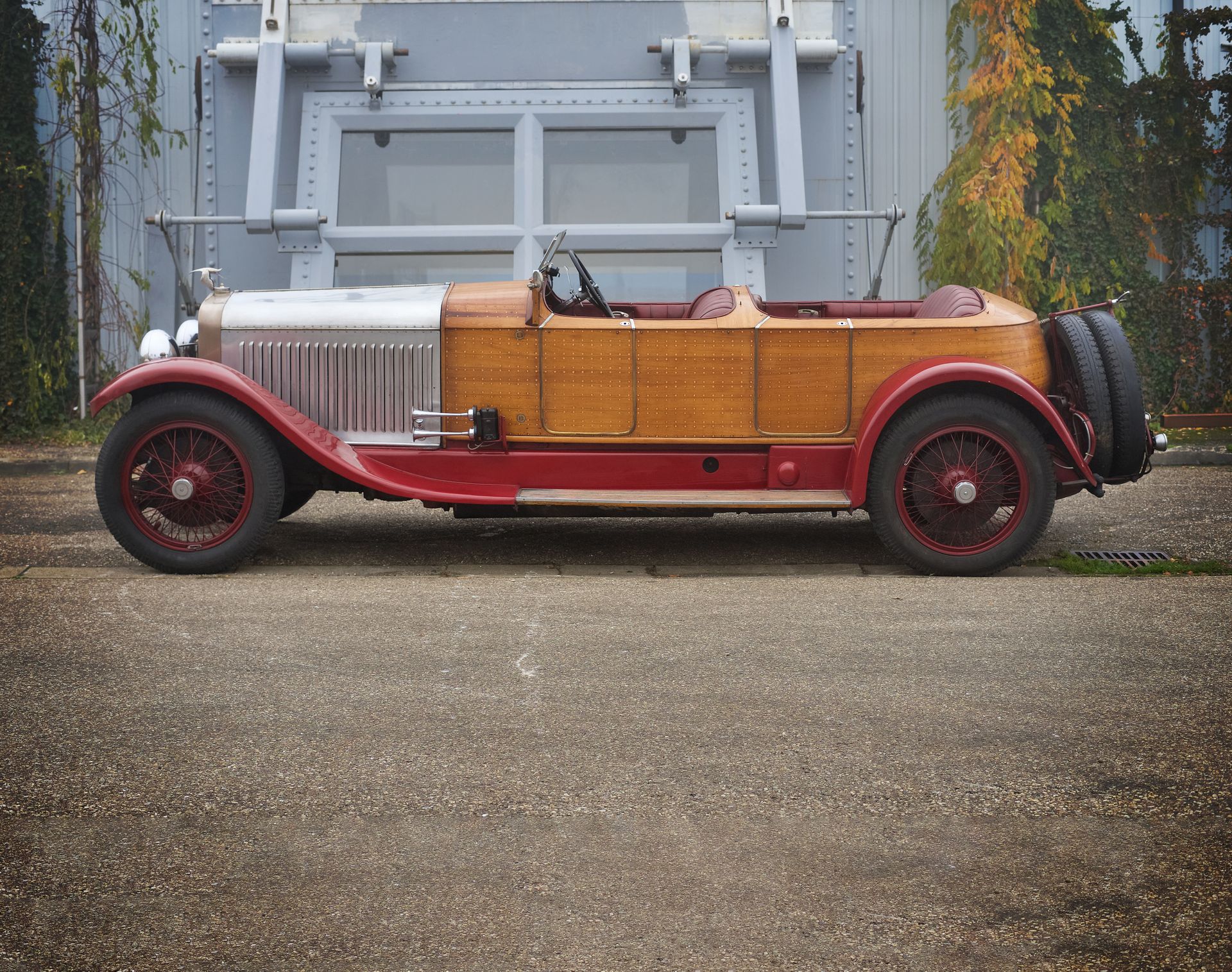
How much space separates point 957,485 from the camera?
17.5 ft

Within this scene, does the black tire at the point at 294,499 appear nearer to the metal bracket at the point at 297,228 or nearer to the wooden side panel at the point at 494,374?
Result: the wooden side panel at the point at 494,374

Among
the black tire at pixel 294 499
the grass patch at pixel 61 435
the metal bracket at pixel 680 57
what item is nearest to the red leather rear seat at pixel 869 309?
the black tire at pixel 294 499

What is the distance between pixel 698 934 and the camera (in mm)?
2252

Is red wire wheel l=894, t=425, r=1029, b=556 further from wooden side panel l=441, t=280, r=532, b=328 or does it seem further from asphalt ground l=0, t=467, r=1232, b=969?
wooden side panel l=441, t=280, r=532, b=328

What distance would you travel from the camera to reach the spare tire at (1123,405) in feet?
18.1

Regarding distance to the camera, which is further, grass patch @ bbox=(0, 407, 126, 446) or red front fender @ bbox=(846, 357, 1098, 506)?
grass patch @ bbox=(0, 407, 126, 446)

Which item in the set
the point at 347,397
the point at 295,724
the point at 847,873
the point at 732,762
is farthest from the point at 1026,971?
the point at 347,397

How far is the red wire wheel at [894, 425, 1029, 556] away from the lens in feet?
17.6

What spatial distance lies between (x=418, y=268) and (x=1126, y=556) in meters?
5.21

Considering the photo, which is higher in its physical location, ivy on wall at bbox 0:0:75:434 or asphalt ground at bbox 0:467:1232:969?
ivy on wall at bbox 0:0:75:434

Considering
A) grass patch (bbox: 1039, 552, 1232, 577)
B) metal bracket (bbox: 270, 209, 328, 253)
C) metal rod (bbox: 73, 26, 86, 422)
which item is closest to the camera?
grass patch (bbox: 1039, 552, 1232, 577)

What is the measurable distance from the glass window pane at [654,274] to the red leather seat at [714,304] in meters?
2.90

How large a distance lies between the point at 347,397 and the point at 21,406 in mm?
5534

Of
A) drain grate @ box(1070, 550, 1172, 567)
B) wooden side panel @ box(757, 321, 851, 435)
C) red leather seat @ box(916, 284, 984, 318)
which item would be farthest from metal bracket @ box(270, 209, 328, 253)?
drain grate @ box(1070, 550, 1172, 567)
